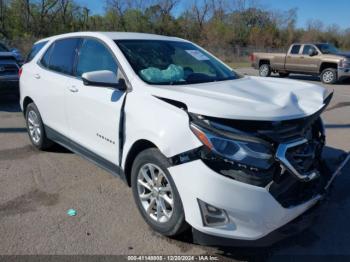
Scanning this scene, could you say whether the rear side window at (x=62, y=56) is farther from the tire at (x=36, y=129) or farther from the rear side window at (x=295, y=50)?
the rear side window at (x=295, y=50)

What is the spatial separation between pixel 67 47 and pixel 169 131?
254 cm

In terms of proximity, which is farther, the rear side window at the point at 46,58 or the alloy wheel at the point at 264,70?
the alloy wheel at the point at 264,70

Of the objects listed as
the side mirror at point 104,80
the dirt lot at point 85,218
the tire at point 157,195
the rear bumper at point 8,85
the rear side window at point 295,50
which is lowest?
the dirt lot at point 85,218

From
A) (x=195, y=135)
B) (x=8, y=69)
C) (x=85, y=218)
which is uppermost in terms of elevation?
(x=8, y=69)

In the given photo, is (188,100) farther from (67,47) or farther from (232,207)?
(67,47)

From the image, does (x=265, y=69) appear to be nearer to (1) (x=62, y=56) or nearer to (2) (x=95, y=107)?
(1) (x=62, y=56)

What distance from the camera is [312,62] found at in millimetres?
17312

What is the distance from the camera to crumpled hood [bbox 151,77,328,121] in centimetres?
288

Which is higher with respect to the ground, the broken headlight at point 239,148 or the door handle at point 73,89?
the door handle at point 73,89

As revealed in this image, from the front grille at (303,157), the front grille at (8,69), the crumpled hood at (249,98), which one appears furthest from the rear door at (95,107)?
the front grille at (8,69)

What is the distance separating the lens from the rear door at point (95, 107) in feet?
12.5

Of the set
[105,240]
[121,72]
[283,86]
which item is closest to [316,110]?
[283,86]

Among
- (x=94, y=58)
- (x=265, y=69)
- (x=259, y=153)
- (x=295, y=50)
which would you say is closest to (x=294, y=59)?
(x=295, y=50)

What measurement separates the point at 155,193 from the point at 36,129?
3156 millimetres
